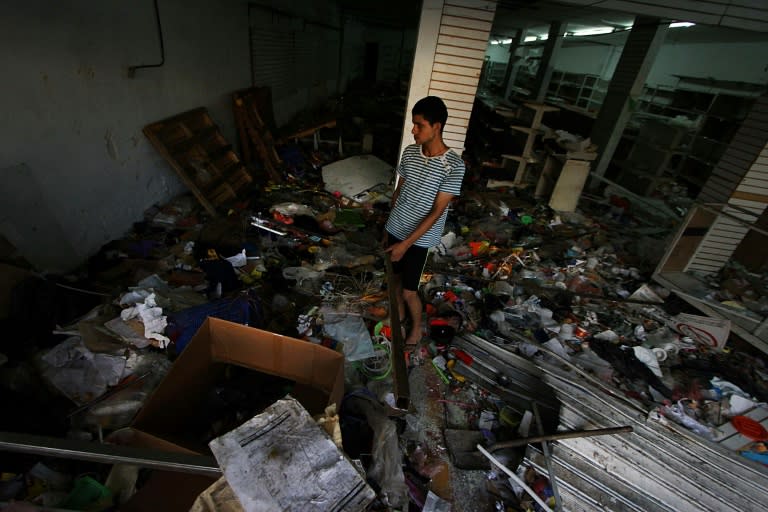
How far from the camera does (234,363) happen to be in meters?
2.44

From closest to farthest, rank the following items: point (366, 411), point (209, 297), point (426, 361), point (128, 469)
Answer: point (128, 469) → point (366, 411) → point (426, 361) → point (209, 297)

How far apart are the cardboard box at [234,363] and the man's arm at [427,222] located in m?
0.87

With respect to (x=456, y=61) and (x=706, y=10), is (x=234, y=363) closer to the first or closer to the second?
(x=456, y=61)

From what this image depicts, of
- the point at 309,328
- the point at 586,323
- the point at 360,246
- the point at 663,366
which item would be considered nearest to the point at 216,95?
the point at 360,246

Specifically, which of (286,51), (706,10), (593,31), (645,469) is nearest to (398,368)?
(645,469)

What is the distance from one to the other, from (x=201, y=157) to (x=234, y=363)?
3647 millimetres

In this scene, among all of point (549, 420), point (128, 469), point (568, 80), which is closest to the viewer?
point (128, 469)

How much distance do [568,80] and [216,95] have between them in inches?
637

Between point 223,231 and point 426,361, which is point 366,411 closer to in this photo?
point 426,361

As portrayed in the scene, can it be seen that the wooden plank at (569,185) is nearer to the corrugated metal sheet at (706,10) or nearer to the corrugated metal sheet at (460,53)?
the corrugated metal sheet at (706,10)

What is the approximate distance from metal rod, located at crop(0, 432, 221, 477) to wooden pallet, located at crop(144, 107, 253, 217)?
3.88 metres

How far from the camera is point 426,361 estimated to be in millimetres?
3098

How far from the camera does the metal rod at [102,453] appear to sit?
118 centimetres

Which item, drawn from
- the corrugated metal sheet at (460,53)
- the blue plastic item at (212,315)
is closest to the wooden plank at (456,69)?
the corrugated metal sheet at (460,53)
